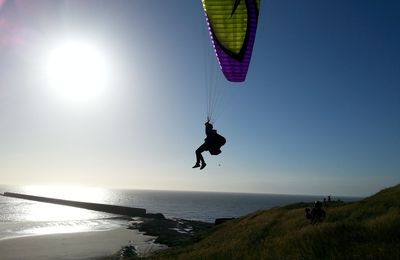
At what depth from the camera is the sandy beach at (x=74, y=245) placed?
3572 centimetres

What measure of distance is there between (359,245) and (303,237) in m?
3.70

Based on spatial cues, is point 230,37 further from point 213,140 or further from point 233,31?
point 213,140

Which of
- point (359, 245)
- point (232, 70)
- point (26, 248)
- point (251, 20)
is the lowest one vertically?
point (26, 248)

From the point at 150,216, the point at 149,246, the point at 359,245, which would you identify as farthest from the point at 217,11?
the point at 150,216

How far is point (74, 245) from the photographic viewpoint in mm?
42156

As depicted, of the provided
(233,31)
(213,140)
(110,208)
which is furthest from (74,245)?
(110,208)

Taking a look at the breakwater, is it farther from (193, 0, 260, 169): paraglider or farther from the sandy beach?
(193, 0, 260, 169): paraglider

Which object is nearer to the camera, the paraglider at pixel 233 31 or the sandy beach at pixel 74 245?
the paraglider at pixel 233 31

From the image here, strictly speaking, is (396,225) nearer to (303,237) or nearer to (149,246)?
(303,237)

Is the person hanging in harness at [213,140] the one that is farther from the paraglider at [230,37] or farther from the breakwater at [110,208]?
the breakwater at [110,208]

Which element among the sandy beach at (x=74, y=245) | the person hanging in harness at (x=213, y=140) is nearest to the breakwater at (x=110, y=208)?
the sandy beach at (x=74, y=245)

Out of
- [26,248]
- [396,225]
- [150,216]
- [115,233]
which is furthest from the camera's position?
[150,216]

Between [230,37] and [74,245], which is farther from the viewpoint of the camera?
[74,245]

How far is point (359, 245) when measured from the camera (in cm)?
1240
